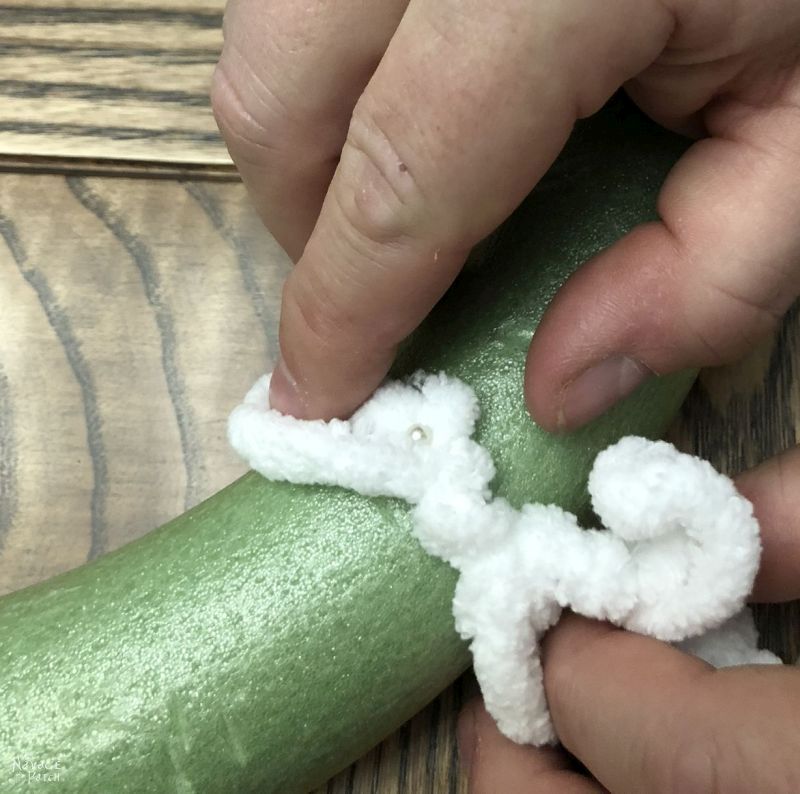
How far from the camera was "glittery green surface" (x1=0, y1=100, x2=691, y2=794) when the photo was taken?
548 mm

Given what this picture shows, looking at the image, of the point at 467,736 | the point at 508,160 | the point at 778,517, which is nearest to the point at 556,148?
the point at 508,160

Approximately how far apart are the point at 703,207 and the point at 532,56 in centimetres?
16

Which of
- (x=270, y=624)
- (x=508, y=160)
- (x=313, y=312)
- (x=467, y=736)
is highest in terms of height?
(x=508, y=160)

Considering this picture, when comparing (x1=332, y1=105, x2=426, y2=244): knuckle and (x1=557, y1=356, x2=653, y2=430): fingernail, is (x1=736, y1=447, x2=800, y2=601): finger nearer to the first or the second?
(x1=557, y1=356, x2=653, y2=430): fingernail

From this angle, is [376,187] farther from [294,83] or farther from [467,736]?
[467,736]

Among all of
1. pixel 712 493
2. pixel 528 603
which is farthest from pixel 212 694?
pixel 712 493

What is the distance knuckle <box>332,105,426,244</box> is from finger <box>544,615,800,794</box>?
0.28m

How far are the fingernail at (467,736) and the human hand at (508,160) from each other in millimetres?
246

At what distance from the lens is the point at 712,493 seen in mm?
539

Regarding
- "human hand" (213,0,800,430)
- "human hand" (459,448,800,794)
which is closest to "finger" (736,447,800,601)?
"human hand" (459,448,800,794)

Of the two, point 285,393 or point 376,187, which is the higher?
point 376,187

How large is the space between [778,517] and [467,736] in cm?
27

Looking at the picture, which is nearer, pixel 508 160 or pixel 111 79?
pixel 508 160

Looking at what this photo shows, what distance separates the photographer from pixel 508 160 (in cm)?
47
